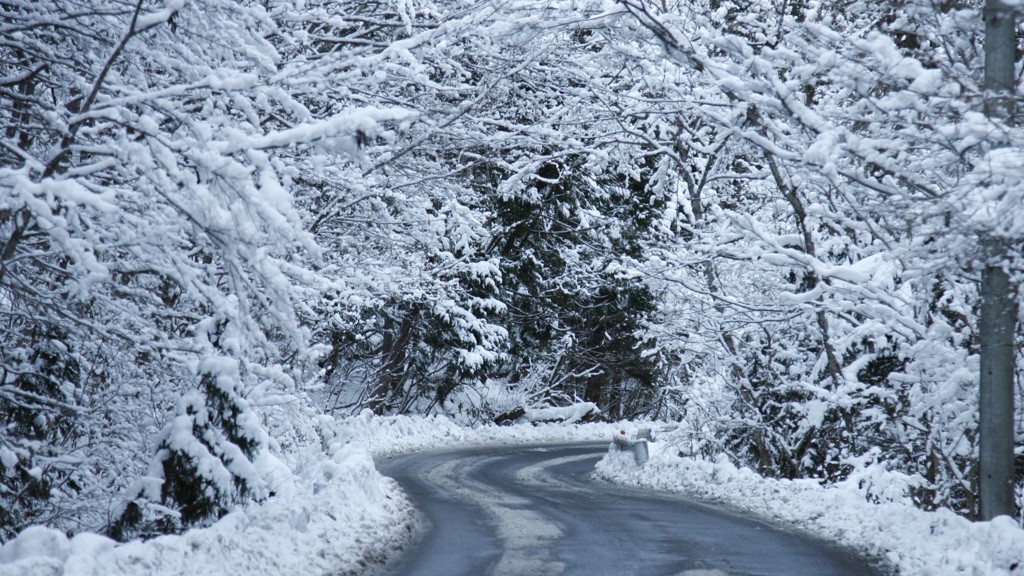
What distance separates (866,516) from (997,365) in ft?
11.3

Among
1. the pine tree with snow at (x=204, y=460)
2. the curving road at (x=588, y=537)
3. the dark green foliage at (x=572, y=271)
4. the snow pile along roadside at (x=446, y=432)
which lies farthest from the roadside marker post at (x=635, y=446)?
the pine tree with snow at (x=204, y=460)

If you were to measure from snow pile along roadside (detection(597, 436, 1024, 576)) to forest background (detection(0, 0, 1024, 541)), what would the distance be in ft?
2.62

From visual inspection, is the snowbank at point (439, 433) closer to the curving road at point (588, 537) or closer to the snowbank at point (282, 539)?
the curving road at point (588, 537)

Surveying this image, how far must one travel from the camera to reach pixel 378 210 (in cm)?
1447

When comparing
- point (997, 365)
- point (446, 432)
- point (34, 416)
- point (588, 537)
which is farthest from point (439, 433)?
point (997, 365)

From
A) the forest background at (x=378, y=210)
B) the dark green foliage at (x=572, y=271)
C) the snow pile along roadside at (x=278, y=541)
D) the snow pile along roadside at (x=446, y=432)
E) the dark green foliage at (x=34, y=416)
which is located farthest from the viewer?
the dark green foliage at (x=572, y=271)

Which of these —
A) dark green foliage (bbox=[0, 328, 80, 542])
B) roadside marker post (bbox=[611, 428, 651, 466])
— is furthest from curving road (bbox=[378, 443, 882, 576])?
dark green foliage (bbox=[0, 328, 80, 542])

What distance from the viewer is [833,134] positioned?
23.5 ft

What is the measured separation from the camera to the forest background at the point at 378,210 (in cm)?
567

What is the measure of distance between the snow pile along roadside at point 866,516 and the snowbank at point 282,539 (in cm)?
483

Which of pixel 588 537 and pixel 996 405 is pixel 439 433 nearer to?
pixel 588 537

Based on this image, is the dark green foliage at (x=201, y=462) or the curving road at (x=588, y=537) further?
the curving road at (x=588, y=537)

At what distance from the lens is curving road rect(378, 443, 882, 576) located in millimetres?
8078

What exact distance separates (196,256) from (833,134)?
7.23 meters
